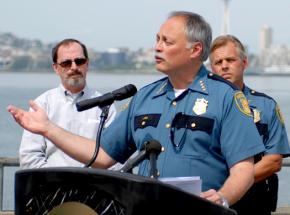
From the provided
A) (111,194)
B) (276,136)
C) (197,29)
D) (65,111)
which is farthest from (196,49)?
(65,111)

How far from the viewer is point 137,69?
271 ft

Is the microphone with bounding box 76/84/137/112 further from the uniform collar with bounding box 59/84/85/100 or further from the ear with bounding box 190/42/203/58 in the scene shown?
the uniform collar with bounding box 59/84/85/100

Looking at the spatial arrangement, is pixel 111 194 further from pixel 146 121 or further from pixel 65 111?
pixel 65 111

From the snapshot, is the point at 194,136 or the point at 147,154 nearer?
the point at 147,154

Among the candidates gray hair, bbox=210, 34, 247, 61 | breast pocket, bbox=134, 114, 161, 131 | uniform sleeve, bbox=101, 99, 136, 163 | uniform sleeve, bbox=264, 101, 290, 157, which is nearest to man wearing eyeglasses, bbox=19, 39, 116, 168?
gray hair, bbox=210, 34, 247, 61

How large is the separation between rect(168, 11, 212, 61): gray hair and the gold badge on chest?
19 centimetres

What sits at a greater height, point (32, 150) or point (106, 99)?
point (106, 99)

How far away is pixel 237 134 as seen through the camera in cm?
472

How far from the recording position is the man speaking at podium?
474 centimetres

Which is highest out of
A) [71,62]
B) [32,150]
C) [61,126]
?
[71,62]

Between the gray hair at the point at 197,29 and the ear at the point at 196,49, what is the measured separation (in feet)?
0.04

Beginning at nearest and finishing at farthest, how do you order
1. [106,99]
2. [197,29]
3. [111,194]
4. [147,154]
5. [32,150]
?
[111,194] → [147,154] → [106,99] → [197,29] → [32,150]

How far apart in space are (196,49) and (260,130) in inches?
47.7

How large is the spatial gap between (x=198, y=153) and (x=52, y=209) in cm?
95
